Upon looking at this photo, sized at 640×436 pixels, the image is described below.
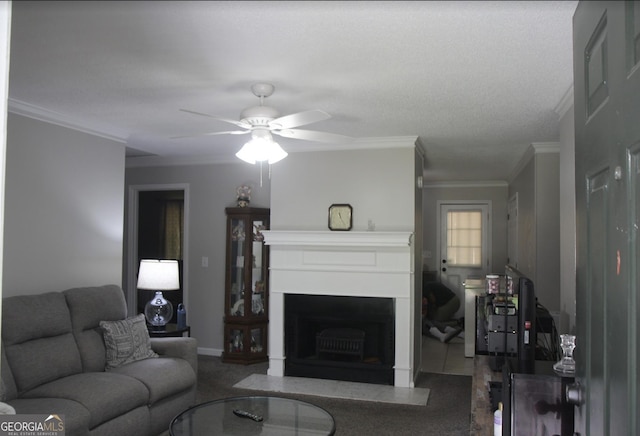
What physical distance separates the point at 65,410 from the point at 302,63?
2359mm

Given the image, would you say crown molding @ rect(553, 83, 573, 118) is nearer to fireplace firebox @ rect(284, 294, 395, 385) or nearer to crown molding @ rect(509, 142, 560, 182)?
crown molding @ rect(509, 142, 560, 182)

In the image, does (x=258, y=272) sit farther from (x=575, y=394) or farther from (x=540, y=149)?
(x=575, y=394)

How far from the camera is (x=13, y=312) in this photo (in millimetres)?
3180

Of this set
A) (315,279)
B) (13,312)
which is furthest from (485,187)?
(13,312)

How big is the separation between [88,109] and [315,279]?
2.61m

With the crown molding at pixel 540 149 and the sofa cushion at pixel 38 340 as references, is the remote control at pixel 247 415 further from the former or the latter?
the crown molding at pixel 540 149

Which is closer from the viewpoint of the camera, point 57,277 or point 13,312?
point 13,312

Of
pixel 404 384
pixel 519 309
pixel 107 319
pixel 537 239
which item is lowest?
pixel 404 384

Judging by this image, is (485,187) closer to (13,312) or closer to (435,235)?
(435,235)

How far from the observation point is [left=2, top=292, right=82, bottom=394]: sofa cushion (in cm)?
309

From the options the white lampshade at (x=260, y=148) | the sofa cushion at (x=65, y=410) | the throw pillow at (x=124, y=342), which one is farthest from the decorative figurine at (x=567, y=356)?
the throw pillow at (x=124, y=342)

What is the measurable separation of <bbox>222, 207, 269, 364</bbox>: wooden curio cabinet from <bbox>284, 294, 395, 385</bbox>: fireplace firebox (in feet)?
2.15

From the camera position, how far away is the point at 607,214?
1109 millimetres

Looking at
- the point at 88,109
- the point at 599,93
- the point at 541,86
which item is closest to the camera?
the point at 599,93
